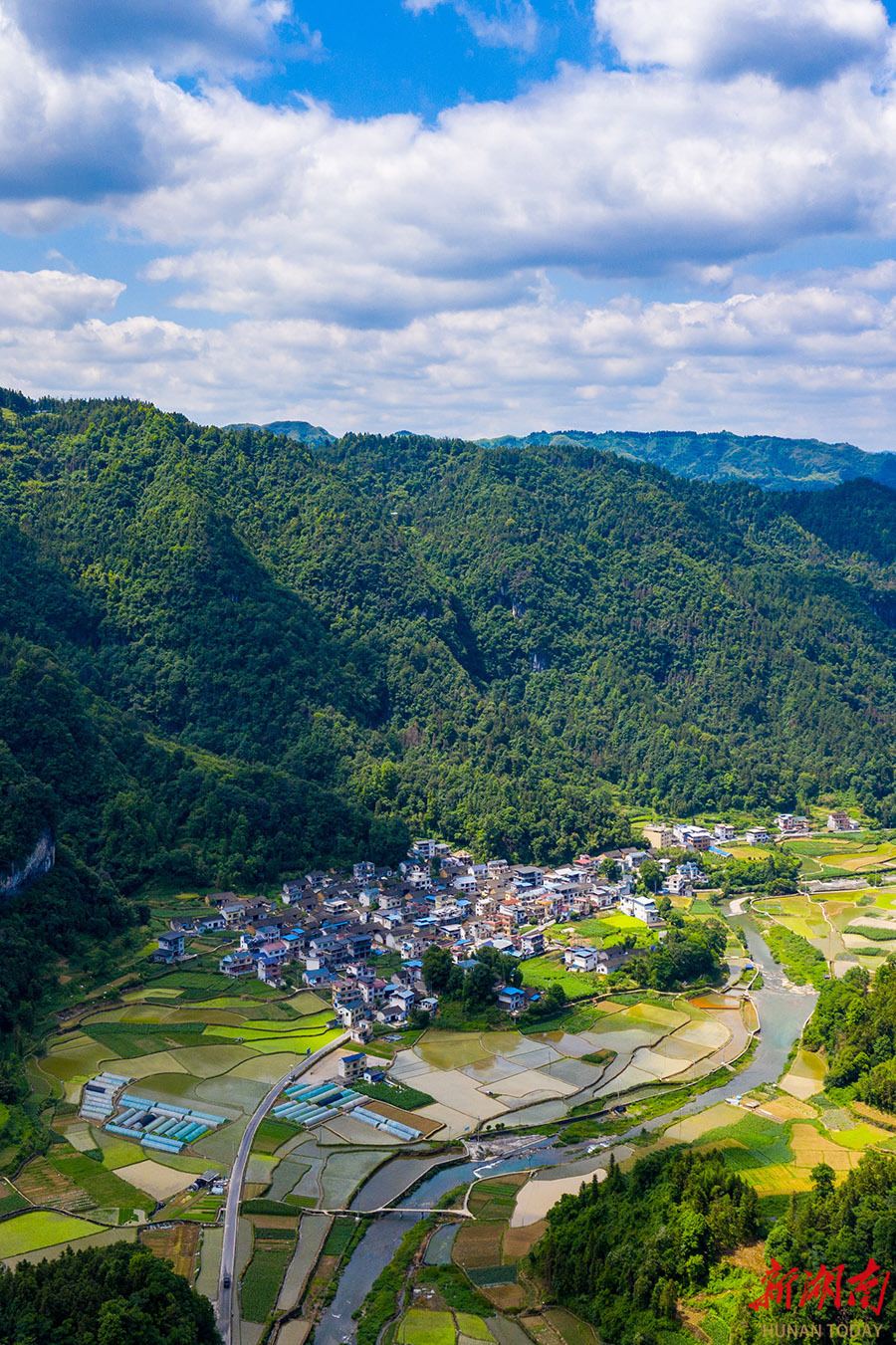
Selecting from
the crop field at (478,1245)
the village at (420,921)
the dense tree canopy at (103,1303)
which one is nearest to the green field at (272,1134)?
the crop field at (478,1245)

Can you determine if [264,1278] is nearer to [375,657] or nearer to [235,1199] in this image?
[235,1199]

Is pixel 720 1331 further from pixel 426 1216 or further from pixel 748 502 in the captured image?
pixel 748 502

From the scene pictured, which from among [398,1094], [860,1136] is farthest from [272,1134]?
[860,1136]

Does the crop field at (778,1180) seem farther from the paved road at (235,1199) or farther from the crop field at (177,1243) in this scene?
A: the crop field at (177,1243)

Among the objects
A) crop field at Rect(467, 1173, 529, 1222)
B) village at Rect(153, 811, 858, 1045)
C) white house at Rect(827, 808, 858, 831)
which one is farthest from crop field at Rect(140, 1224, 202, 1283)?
white house at Rect(827, 808, 858, 831)

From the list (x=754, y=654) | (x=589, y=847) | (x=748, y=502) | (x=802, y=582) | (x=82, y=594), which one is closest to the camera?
(x=589, y=847)

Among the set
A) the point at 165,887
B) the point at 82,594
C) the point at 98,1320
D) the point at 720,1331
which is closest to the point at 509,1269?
the point at 720,1331

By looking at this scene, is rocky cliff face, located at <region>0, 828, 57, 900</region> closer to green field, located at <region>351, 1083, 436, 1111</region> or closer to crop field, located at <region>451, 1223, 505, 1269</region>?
green field, located at <region>351, 1083, 436, 1111</region>
